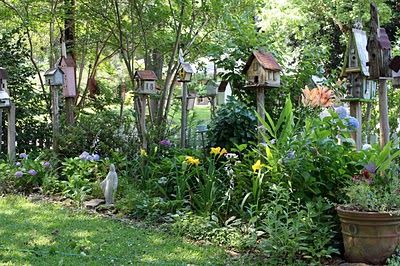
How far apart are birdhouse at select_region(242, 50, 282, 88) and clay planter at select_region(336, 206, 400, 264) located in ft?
6.45

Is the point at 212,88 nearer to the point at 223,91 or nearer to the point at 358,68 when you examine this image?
the point at 223,91

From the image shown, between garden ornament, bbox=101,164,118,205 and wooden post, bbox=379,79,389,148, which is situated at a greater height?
wooden post, bbox=379,79,389,148

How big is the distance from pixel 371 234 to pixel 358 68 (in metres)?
2.28

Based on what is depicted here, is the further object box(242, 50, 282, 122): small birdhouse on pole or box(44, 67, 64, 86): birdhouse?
box(44, 67, 64, 86): birdhouse

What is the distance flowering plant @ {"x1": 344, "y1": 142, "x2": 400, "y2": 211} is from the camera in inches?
160

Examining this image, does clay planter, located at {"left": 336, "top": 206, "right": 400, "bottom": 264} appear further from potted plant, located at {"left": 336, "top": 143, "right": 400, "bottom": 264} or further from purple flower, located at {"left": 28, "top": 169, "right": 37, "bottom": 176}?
purple flower, located at {"left": 28, "top": 169, "right": 37, "bottom": 176}

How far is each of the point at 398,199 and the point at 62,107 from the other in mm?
6557

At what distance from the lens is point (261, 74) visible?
567cm

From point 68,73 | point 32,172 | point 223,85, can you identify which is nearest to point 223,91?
point 223,85

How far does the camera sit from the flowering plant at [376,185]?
4.07m

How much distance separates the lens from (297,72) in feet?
25.1

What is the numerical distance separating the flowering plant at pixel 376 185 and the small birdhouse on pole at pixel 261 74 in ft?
4.58

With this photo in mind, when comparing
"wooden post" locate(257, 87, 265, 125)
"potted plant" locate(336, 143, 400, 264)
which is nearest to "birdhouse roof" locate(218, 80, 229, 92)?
"wooden post" locate(257, 87, 265, 125)

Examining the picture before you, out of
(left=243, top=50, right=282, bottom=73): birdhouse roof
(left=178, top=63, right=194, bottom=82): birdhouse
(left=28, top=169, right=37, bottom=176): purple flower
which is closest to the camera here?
(left=243, top=50, right=282, bottom=73): birdhouse roof
